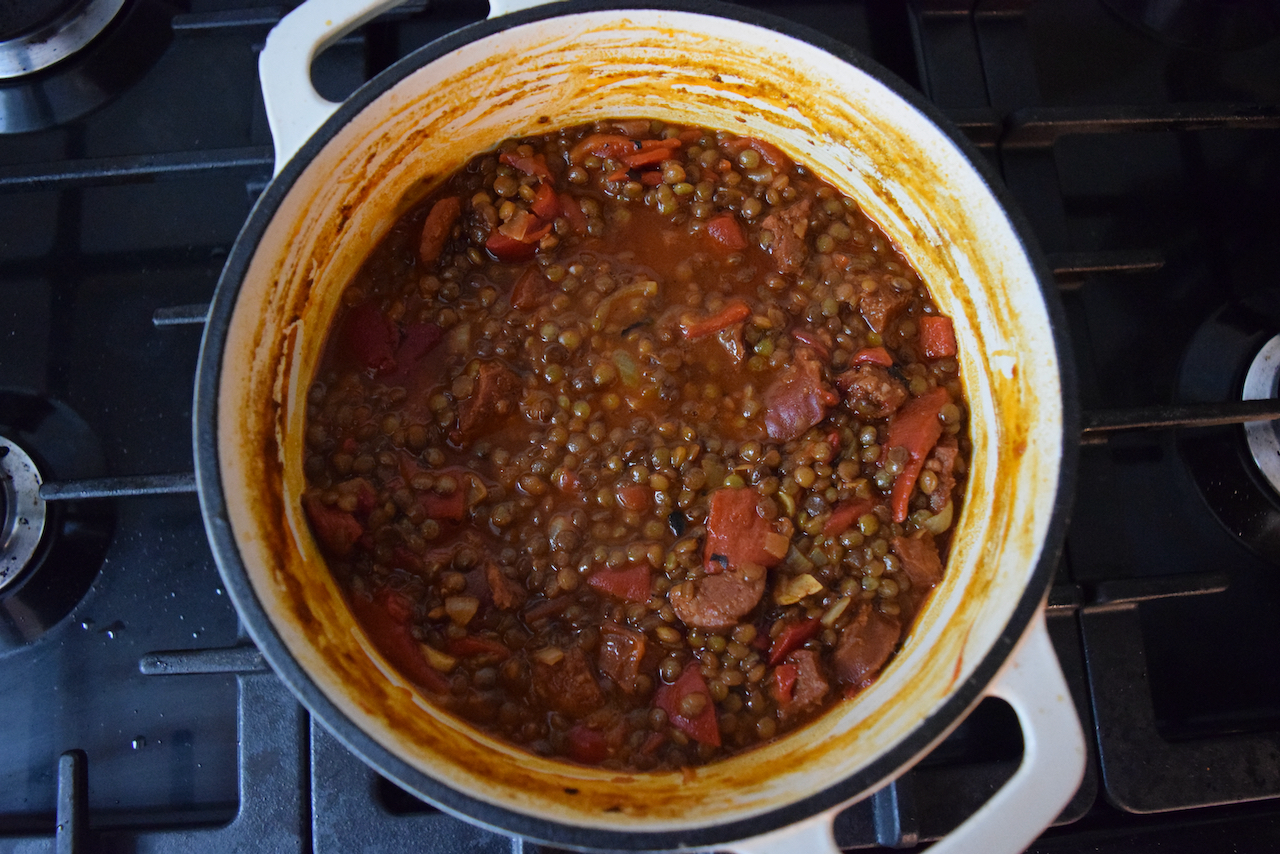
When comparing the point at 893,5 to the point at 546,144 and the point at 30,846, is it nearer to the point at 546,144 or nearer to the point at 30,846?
the point at 546,144

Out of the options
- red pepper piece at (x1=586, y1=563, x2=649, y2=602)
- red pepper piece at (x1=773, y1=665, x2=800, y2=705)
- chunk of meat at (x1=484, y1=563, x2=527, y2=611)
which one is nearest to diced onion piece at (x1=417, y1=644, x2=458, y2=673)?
chunk of meat at (x1=484, y1=563, x2=527, y2=611)

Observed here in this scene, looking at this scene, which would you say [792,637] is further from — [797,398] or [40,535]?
[40,535]

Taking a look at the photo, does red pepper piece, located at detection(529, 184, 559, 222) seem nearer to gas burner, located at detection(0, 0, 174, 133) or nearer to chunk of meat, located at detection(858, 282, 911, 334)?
chunk of meat, located at detection(858, 282, 911, 334)

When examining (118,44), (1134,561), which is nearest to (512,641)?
(1134,561)

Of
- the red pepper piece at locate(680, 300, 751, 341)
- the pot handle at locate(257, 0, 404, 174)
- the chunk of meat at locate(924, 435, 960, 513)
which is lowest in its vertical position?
the chunk of meat at locate(924, 435, 960, 513)

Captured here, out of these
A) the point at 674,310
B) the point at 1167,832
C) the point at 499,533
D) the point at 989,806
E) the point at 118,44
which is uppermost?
the point at 118,44

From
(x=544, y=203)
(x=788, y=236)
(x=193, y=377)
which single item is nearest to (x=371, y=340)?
(x=193, y=377)
